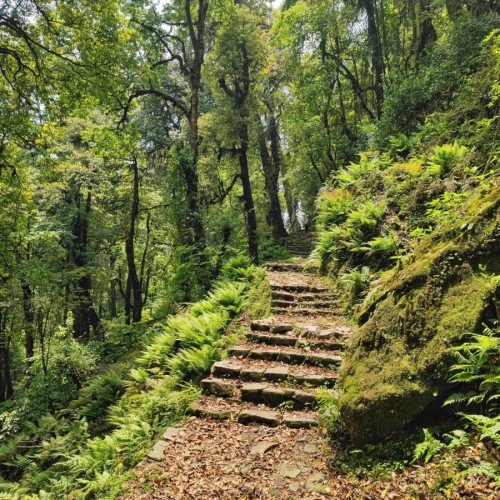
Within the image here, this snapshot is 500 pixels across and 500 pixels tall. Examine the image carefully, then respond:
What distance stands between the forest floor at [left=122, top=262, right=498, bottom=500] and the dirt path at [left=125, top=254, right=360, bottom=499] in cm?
1

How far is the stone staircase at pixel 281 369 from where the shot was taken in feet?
16.6

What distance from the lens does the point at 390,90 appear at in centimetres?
1304

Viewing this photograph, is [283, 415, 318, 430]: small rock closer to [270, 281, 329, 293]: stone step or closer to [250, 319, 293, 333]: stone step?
[250, 319, 293, 333]: stone step

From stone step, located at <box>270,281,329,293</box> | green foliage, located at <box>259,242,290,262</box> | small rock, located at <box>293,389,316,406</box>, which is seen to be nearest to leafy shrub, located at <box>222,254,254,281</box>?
stone step, located at <box>270,281,329,293</box>

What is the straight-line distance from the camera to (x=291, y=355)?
6.10 meters

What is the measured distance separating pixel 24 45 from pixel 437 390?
37.6ft

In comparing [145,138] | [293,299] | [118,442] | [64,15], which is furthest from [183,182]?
[118,442]

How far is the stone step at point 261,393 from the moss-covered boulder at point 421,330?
0.89m

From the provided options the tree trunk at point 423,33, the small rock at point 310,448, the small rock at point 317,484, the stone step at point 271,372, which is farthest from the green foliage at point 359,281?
the tree trunk at point 423,33

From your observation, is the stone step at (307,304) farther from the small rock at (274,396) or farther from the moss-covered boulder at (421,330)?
the moss-covered boulder at (421,330)

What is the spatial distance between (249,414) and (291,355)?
4.58ft

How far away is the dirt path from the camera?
3.81 m

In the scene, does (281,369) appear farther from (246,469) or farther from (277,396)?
(246,469)

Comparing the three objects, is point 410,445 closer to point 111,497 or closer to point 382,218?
point 111,497
